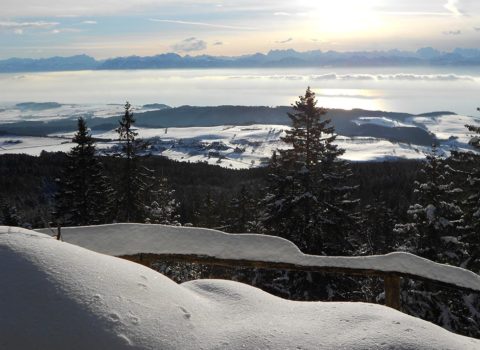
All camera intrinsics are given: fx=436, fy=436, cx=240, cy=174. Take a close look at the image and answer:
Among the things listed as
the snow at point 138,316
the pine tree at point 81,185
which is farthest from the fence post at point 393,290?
the pine tree at point 81,185

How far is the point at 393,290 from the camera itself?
6.70 m

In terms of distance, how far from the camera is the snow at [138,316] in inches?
131

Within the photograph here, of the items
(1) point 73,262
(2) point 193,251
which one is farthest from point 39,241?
(2) point 193,251

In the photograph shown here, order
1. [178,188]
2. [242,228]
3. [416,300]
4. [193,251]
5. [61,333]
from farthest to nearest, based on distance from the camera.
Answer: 1. [178,188]
2. [242,228]
3. [416,300]
4. [193,251]
5. [61,333]

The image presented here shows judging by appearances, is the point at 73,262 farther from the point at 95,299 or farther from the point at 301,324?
the point at 301,324

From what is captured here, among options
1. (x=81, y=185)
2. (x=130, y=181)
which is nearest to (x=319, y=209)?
(x=130, y=181)

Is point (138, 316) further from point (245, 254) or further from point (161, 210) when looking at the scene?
point (161, 210)

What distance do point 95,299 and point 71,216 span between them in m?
26.6

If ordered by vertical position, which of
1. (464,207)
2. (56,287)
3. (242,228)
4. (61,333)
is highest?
(56,287)

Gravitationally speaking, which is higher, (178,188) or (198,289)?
(198,289)

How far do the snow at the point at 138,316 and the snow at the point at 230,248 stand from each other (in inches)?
93.4

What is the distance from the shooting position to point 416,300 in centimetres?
1756

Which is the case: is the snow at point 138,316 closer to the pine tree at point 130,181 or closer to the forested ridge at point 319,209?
the forested ridge at point 319,209

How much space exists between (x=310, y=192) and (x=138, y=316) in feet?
63.4
